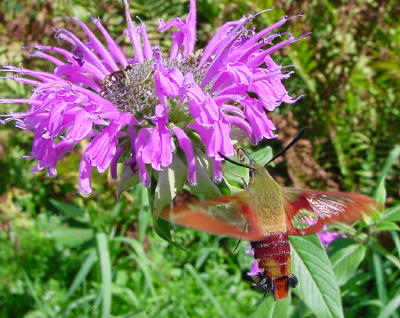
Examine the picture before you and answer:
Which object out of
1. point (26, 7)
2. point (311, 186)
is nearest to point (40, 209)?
point (26, 7)

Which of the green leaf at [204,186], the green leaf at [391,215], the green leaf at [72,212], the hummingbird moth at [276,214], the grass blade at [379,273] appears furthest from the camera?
the green leaf at [72,212]

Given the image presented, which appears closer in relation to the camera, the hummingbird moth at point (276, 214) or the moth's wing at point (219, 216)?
the moth's wing at point (219, 216)

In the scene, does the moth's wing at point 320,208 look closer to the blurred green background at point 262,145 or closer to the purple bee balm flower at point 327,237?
the purple bee balm flower at point 327,237

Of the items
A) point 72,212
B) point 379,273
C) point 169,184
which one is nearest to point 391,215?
point 379,273

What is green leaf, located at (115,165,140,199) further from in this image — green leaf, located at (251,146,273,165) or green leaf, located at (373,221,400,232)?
green leaf, located at (373,221,400,232)

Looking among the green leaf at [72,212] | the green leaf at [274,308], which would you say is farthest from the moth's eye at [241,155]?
the green leaf at [72,212]

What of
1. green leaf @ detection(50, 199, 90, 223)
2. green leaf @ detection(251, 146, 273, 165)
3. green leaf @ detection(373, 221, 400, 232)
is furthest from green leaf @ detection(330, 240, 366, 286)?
green leaf @ detection(50, 199, 90, 223)
